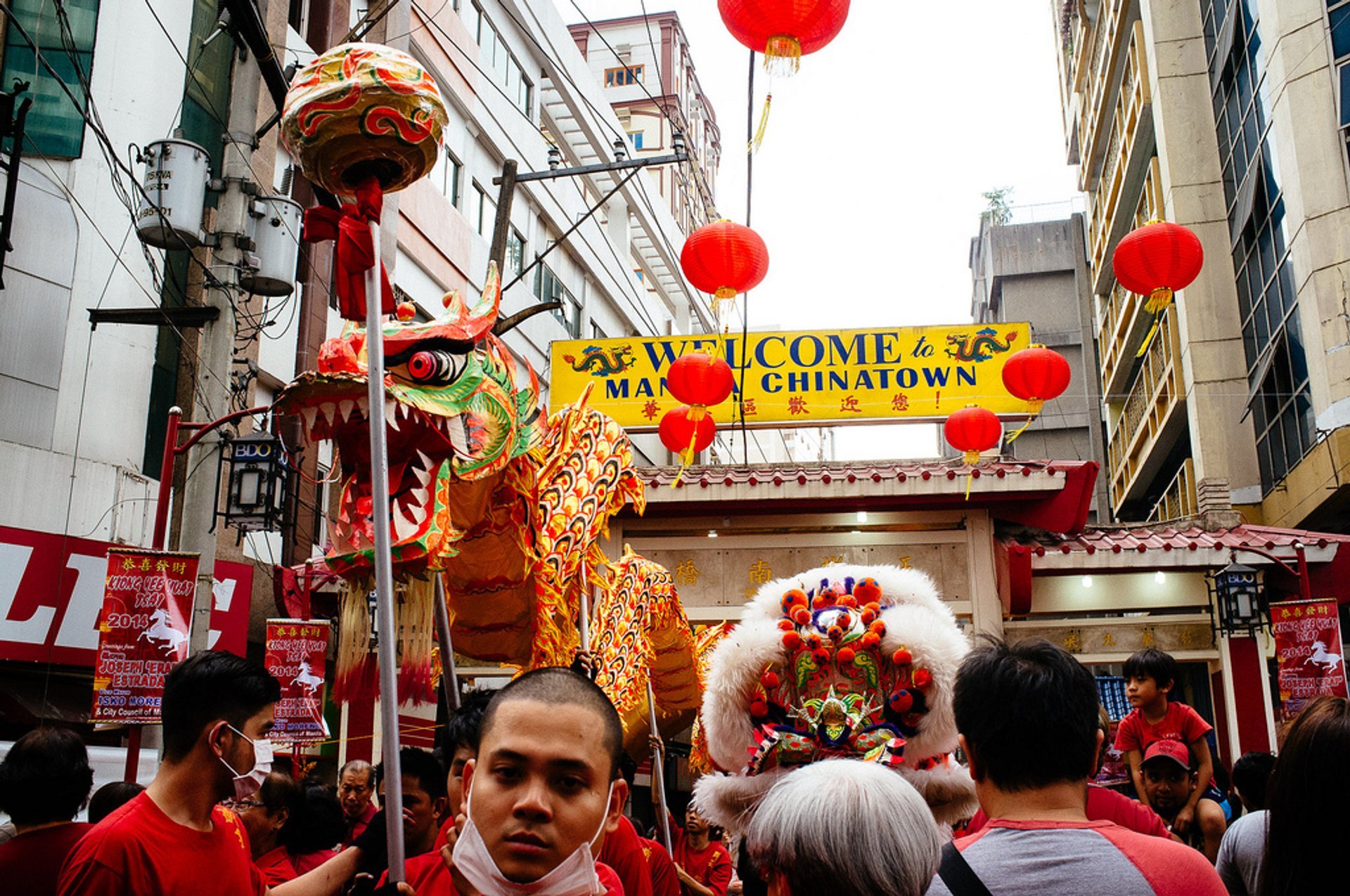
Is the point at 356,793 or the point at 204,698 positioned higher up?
the point at 204,698

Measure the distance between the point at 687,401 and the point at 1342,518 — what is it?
910cm

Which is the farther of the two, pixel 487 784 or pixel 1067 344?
pixel 1067 344

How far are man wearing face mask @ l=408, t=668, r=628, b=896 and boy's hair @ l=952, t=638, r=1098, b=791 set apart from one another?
2.50 ft

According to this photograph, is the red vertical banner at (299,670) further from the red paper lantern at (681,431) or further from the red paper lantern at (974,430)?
the red paper lantern at (974,430)

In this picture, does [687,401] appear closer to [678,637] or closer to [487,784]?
[678,637]

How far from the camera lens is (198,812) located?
113 inches

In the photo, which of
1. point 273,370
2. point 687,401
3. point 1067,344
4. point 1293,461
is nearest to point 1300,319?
point 1293,461

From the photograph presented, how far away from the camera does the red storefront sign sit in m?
9.15

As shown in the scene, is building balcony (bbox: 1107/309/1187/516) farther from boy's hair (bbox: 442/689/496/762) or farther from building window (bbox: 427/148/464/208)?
boy's hair (bbox: 442/689/496/762)

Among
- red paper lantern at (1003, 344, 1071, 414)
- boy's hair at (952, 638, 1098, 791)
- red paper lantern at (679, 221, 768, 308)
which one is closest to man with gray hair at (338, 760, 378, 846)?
boy's hair at (952, 638, 1098, 791)

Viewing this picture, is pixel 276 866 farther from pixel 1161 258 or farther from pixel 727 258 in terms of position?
pixel 1161 258

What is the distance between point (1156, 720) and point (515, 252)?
1778cm

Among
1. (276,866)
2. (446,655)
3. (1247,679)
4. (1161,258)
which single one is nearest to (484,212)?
(1161,258)

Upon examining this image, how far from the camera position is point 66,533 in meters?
9.99
